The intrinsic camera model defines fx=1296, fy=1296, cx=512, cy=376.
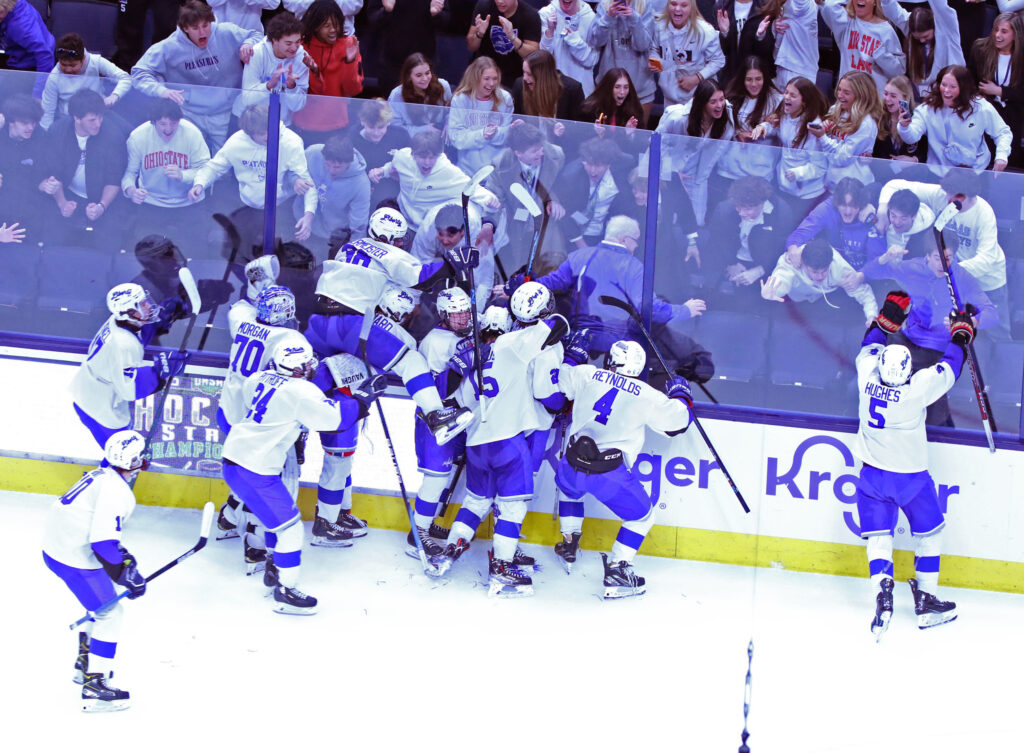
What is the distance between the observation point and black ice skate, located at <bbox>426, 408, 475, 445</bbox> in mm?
6086

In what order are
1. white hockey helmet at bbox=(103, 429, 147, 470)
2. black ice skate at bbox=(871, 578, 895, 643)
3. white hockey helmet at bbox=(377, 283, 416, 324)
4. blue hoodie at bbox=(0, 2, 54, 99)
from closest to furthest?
white hockey helmet at bbox=(103, 429, 147, 470) < black ice skate at bbox=(871, 578, 895, 643) < white hockey helmet at bbox=(377, 283, 416, 324) < blue hoodie at bbox=(0, 2, 54, 99)

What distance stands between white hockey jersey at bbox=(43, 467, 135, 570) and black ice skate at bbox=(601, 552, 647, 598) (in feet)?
7.58

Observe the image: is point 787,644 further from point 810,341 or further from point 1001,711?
point 810,341

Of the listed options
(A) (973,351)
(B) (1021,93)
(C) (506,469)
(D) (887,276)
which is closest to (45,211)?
(C) (506,469)

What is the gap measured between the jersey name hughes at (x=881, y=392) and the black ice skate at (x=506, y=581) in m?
1.82

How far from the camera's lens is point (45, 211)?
6723 millimetres

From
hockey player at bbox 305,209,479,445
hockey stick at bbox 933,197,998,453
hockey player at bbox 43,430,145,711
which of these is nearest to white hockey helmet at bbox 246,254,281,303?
hockey player at bbox 305,209,479,445

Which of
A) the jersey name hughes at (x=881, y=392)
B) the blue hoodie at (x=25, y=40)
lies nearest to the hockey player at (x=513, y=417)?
the jersey name hughes at (x=881, y=392)

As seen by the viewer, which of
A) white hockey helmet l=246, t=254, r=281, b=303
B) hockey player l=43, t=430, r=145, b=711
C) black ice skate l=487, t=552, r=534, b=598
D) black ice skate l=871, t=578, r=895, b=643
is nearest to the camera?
hockey player l=43, t=430, r=145, b=711

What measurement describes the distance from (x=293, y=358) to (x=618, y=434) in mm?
1555

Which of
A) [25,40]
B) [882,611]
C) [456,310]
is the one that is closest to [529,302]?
[456,310]

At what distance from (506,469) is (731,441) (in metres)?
1.18

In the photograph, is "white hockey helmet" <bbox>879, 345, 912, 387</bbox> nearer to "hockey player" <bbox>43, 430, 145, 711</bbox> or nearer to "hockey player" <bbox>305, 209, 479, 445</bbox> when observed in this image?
"hockey player" <bbox>305, 209, 479, 445</bbox>

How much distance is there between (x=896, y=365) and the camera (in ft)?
19.4
